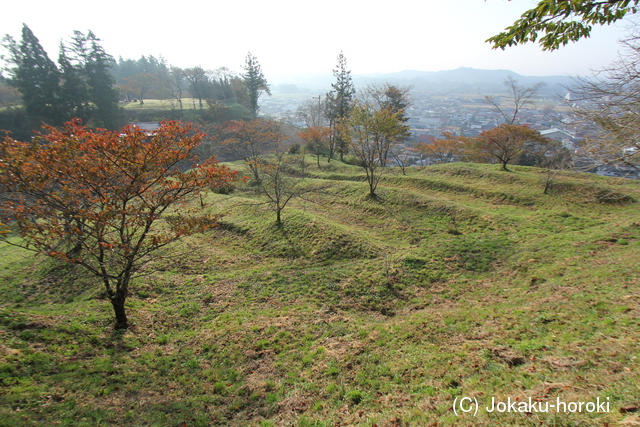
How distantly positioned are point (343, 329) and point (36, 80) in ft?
182

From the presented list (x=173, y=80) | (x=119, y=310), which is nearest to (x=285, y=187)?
(x=119, y=310)

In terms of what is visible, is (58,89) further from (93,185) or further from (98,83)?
(93,185)

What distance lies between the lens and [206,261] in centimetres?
1352

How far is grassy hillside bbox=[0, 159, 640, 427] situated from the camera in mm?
4840

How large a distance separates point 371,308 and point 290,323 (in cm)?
313

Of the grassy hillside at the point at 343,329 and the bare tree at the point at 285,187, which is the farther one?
the bare tree at the point at 285,187

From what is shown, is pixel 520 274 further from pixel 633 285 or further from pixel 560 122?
pixel 560 122

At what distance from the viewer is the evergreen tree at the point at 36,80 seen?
36625 mm

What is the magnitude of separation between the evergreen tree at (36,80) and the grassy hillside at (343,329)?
112ft

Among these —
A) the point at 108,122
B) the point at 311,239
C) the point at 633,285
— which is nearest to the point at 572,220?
the point at 633,285

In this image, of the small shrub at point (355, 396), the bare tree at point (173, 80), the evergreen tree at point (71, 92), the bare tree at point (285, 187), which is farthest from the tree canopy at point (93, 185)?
the bare tree at point (173, 80)

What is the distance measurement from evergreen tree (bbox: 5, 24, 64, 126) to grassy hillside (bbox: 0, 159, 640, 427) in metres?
34.1

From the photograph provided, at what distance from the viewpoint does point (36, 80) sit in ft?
122

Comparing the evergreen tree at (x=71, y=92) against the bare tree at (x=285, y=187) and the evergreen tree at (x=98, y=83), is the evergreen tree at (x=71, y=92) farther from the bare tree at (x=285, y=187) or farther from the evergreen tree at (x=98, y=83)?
the bare tree at (x=285, y=187)
